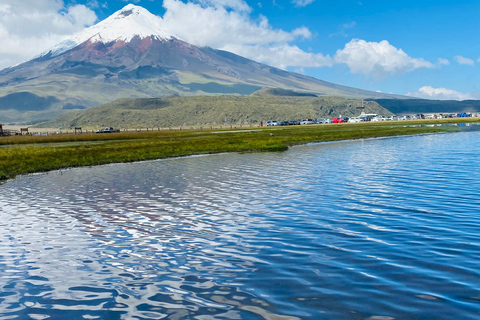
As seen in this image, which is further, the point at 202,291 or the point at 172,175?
the point at 172,175

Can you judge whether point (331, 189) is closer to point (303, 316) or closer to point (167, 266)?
point (167, 266)

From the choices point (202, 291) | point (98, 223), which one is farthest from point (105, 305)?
point (98, 223)

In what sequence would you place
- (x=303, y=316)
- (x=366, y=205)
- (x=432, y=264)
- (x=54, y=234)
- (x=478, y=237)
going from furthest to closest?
(x=366, y=205), (x=54, y=234), (x=478, y=237), (x=432, y=264), (x=303, y=316)

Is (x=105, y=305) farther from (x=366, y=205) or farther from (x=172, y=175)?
(x=172, y=175)

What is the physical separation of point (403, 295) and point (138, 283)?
6.93 metres

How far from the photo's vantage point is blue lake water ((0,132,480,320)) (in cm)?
1172

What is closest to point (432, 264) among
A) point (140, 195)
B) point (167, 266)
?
point (167, 266)

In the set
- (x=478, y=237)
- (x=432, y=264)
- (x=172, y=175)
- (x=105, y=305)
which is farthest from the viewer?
(x=172, y=175)

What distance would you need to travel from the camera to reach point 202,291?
1271 centimetres

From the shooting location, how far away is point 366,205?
78.0 feet

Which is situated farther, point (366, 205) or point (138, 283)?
point (366, 205)

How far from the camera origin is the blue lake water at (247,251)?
11.7 m

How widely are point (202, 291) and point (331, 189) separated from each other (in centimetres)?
1750

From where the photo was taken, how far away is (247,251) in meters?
16.2
